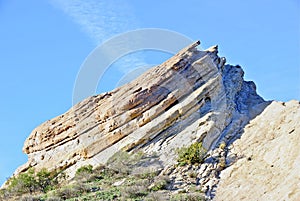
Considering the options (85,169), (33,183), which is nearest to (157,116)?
(85,169)

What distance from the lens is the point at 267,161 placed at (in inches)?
979

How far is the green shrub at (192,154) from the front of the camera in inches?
1034

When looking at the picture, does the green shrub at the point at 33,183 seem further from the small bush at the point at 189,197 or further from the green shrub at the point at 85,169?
the small bush at the point at 189,197

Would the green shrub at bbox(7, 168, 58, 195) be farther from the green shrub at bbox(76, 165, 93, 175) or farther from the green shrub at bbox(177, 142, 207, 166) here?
the green shrub at bbox(177, 142, 207, 166)

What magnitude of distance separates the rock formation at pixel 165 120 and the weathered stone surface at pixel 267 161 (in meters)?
0.21

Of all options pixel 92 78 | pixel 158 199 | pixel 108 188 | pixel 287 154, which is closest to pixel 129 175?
pixel 108 188

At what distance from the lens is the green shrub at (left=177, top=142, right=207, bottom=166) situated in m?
26.3

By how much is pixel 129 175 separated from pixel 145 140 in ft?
10.1

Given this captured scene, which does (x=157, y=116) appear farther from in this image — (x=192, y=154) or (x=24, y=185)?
(x=24, y=185)

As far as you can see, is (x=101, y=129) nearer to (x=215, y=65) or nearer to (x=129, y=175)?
(x=129, y=175)

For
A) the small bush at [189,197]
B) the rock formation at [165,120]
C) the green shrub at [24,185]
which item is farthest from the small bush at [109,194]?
the green shrub at [24,185]

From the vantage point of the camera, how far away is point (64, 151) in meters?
32.7

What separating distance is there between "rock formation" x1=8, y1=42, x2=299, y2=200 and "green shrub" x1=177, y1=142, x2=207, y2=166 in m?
0.40

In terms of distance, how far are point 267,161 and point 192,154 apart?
4.00 meters
